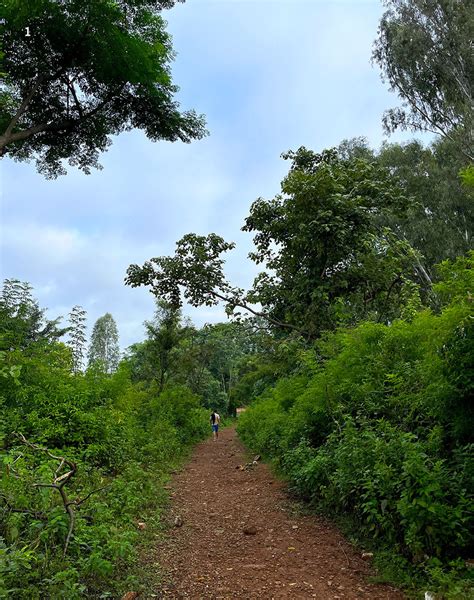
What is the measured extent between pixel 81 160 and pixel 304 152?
8.42 m

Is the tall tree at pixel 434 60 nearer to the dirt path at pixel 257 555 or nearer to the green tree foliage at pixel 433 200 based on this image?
the green tree foliage at pixel 433 200

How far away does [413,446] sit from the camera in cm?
378

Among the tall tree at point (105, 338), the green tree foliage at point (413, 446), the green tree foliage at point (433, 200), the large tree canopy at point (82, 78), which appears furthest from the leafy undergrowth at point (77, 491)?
the tall tree at point (105, 338)

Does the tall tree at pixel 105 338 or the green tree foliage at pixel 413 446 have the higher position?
the tall tree at pixel 105 338

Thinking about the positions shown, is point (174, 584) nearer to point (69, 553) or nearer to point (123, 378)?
point (69, 553)

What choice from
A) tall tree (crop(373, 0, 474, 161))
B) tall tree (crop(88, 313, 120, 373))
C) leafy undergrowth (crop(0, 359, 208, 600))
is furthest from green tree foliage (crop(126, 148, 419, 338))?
tall tree (crop(88, 313, 120, 373))

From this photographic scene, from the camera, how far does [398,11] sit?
23.8 meters

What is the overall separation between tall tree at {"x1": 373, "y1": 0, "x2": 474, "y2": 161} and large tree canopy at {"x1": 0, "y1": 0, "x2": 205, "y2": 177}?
54.5ft

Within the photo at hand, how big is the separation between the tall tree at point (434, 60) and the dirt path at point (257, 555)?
23182mm

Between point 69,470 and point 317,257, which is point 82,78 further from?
point 69,470

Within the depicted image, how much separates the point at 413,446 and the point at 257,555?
2.11 meters

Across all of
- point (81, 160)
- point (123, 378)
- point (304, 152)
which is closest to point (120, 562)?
point (123, 378)

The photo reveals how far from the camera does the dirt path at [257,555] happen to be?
3.48 metres

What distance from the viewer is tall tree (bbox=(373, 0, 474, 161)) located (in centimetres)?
2181
